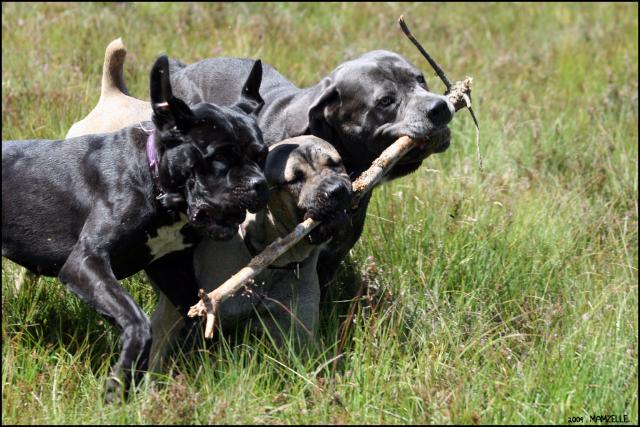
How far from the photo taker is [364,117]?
560cm

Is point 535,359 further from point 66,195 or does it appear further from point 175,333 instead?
point 66,195

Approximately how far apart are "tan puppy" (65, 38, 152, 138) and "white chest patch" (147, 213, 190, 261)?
1217 mm

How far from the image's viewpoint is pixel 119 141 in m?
5.04

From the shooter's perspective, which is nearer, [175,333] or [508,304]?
[175,333]

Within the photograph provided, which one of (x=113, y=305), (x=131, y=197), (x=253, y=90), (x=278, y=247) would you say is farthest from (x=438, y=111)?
(x=113, y=305)

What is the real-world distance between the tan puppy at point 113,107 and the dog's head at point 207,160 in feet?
4.56

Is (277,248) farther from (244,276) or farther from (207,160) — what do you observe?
(207,160)

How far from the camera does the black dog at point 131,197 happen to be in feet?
14.9

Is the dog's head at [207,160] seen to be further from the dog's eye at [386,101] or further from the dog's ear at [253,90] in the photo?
the dog's eye at [386,101]

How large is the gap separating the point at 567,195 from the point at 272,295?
299 centimetres

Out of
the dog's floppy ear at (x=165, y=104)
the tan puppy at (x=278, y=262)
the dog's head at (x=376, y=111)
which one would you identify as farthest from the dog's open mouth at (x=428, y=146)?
the dog's floppy ear at (x=165, y=104)

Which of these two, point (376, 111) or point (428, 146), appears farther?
point (376, 111)

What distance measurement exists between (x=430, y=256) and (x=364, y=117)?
107 centimetres

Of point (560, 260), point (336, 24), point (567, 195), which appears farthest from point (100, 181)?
point (336, 24)
